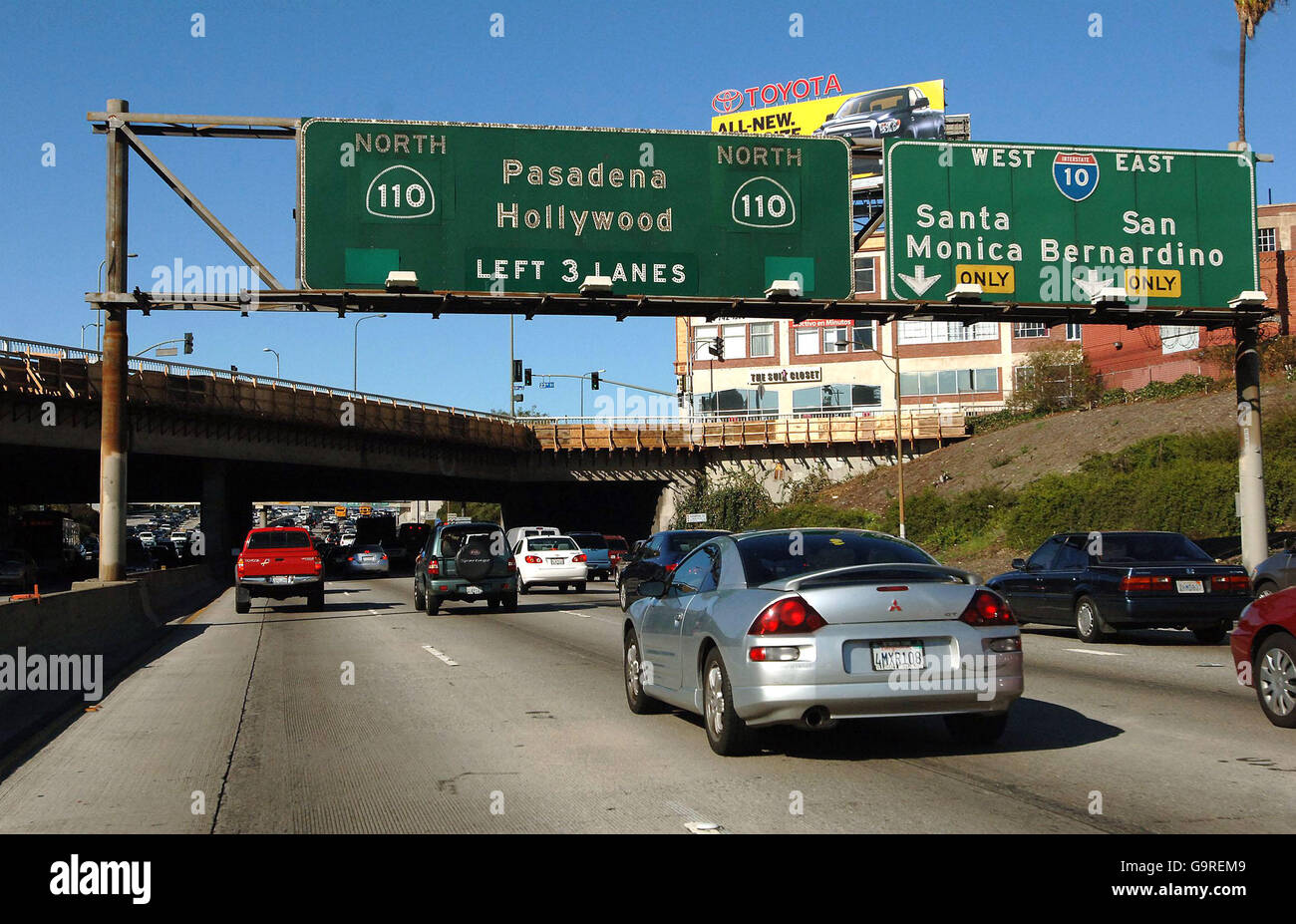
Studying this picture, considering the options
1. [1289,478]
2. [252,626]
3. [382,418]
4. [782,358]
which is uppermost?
[782,358]

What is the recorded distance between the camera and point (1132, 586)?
1694 centimetres

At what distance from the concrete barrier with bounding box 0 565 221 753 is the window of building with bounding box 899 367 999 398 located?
202ft

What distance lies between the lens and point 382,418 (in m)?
58.2

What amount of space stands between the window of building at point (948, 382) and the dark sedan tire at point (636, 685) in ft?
234

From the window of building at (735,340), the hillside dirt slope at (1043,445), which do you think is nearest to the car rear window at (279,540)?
the hillside dirt slope at (1043,445)

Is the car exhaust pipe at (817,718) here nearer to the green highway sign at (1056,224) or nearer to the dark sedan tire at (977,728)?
the dark sedan tire at (977,728)

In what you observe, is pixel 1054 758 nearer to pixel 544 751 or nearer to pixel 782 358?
pixel 544 751

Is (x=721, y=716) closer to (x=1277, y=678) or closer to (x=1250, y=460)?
(x=1277, y=678)

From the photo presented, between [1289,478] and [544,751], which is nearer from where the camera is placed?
[544,751]

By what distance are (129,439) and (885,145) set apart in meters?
33.9

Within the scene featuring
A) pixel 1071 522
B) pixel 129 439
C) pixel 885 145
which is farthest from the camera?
pixel 129 439

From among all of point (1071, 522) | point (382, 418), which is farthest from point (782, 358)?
point (1071, 522)

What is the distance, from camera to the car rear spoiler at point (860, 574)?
28.4 ft

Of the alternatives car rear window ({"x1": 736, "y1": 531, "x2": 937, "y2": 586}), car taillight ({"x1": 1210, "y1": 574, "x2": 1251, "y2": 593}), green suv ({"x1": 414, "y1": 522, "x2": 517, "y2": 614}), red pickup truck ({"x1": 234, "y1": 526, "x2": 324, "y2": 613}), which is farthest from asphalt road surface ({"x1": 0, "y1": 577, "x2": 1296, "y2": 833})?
red pickup truck ({"x1": 234, "y1": 526, "x2": 324, "y2": 613})
